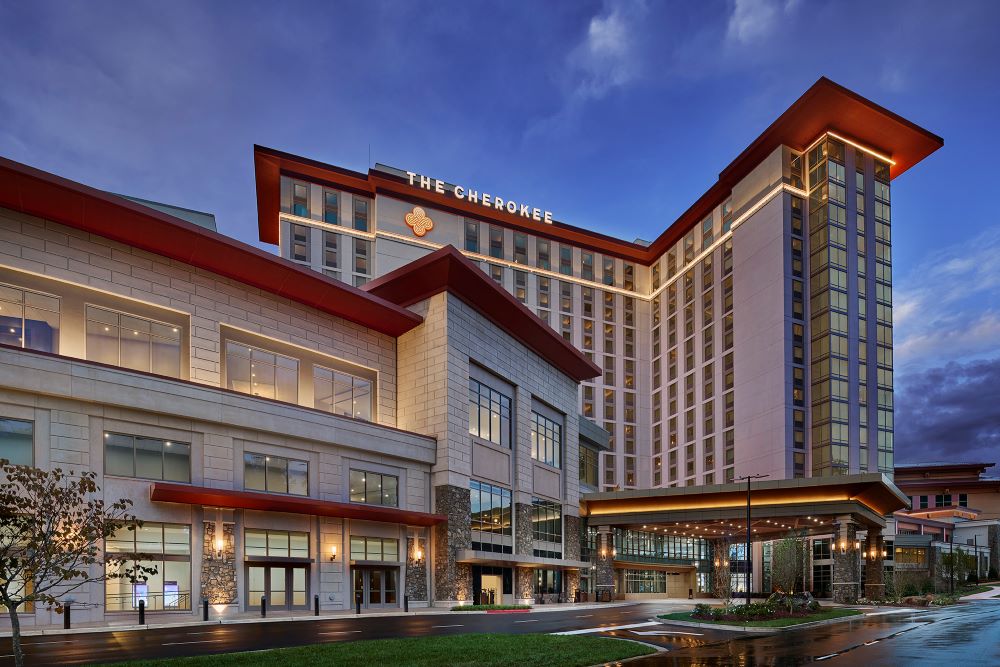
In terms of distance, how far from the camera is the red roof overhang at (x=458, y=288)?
1880 inches

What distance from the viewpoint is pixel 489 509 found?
52.4 meters

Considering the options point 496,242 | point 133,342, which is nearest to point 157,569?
point 133,342

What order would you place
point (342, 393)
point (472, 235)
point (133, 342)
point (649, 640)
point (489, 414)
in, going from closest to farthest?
point (649, 640), point (133, 342), point (342, 393), point (489, 414), point (472, 235)

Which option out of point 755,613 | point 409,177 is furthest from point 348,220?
Answer: point 755,613

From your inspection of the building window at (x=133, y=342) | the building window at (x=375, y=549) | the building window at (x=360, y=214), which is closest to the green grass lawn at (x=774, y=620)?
the building window at (x=375, y=549)

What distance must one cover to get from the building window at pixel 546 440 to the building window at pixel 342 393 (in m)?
16.1

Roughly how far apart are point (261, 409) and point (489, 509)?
1862 centimetres

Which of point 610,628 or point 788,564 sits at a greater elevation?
point 610,628

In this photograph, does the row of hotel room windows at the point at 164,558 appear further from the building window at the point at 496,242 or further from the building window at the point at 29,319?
the building window at the point at 496,242

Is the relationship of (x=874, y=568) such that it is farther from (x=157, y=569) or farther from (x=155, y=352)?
(x=155, y=352)

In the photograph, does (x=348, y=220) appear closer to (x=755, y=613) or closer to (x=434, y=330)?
(x=434, y=330)

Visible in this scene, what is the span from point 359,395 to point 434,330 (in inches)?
238

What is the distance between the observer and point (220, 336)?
41219 mm

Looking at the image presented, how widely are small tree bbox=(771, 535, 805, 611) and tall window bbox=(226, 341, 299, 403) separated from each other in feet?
147
